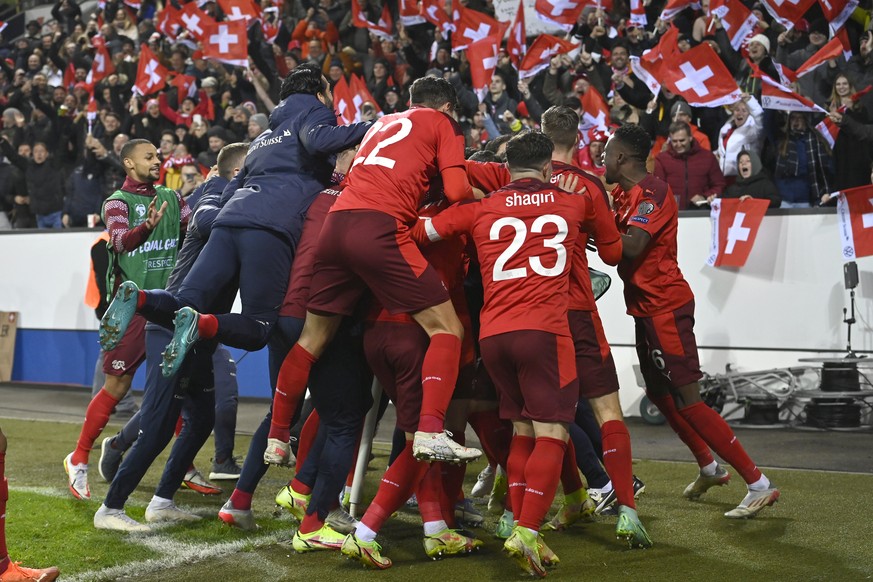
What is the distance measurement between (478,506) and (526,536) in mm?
1960

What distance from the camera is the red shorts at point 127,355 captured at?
23.4ft

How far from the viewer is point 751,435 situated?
971cm

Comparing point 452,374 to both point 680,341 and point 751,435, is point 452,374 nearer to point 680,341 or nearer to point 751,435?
point 680,341

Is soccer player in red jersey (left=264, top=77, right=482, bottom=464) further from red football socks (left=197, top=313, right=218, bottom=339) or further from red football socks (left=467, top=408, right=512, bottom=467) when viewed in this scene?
red football socks (left=467, top=408, right=512, bottom=467)

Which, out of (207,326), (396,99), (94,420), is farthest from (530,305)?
(396,99)

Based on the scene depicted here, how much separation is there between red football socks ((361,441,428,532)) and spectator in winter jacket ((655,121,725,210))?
6953mm

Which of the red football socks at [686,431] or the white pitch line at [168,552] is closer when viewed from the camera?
the white pitch line at [168,552]

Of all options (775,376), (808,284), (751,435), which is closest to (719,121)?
(808,284)

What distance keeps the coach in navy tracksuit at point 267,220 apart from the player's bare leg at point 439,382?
2.95 ft

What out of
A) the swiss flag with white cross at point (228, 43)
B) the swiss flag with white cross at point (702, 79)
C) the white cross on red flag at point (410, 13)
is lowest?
the swiss flag with white cross at point (702, 79)

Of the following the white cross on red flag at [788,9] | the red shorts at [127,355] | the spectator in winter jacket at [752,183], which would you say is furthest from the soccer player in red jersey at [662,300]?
the white cross on red flag at [788,9]

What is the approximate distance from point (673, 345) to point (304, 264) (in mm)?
2188

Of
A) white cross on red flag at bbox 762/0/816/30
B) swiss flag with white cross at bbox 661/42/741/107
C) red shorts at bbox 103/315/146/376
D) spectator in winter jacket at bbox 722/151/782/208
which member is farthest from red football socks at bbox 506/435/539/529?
white cross on red flag at bbox 762/0/816/30

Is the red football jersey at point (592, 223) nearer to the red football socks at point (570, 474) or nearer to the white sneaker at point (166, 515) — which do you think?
the red football socks at point (570, 474)
